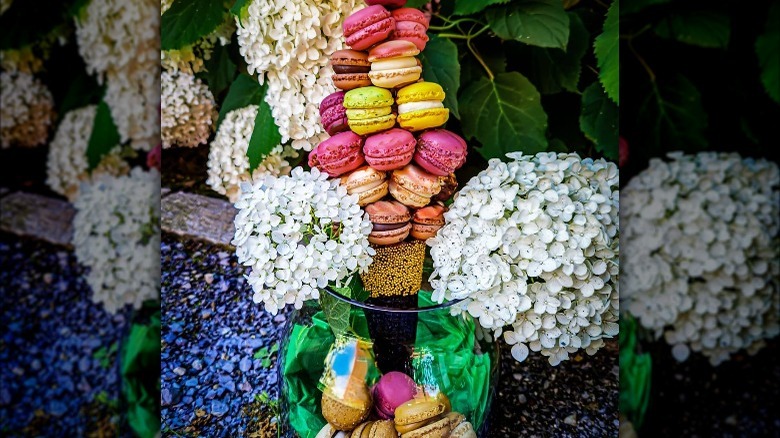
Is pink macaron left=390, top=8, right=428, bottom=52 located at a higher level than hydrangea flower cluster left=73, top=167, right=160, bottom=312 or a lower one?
higher

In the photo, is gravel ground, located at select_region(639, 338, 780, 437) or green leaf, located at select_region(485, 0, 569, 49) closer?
gravel ground, located at select_region(639, 338, 780, 437)

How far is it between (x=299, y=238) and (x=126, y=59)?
34 centimetres

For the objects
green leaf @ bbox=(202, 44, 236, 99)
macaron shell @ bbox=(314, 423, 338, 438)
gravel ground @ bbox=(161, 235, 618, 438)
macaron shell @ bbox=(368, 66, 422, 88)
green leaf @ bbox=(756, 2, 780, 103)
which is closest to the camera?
green leaf @ bbox=(756, 2, 780, 103)

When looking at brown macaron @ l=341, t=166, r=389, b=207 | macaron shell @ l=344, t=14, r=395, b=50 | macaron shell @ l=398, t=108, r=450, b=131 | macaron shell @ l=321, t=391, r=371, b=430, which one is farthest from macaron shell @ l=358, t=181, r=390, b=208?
macaron shell @ l=321, t=391, r=371, b=430

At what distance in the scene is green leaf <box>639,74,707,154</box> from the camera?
2.15ft

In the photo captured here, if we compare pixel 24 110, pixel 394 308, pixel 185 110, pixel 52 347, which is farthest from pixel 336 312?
pixel 185 110

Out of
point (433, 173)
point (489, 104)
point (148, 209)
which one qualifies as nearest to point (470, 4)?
point (489, 104)

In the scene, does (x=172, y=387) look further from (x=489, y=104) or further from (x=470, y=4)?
(x=470, y=4)

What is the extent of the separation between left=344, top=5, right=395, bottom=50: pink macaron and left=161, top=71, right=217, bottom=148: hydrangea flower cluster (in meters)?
0.59

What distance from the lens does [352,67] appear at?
93cm

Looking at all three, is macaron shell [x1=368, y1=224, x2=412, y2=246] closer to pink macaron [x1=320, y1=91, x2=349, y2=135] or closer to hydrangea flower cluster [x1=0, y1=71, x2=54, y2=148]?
pink macaron [x1=320, y1=91, x2=349, y2=135]

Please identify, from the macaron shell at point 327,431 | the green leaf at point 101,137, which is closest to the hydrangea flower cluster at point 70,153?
the green leaf at point 101,137

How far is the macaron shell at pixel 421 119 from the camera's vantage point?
3.01ft

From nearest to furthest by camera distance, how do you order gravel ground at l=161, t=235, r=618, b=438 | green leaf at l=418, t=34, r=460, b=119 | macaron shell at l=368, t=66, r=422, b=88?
macaron shell at l=368, t=66, r=422, b=88 → green leaf at l=418, t=34, r=460, b=119 → gravel ground at l=161, t=235, r=618, b=438
